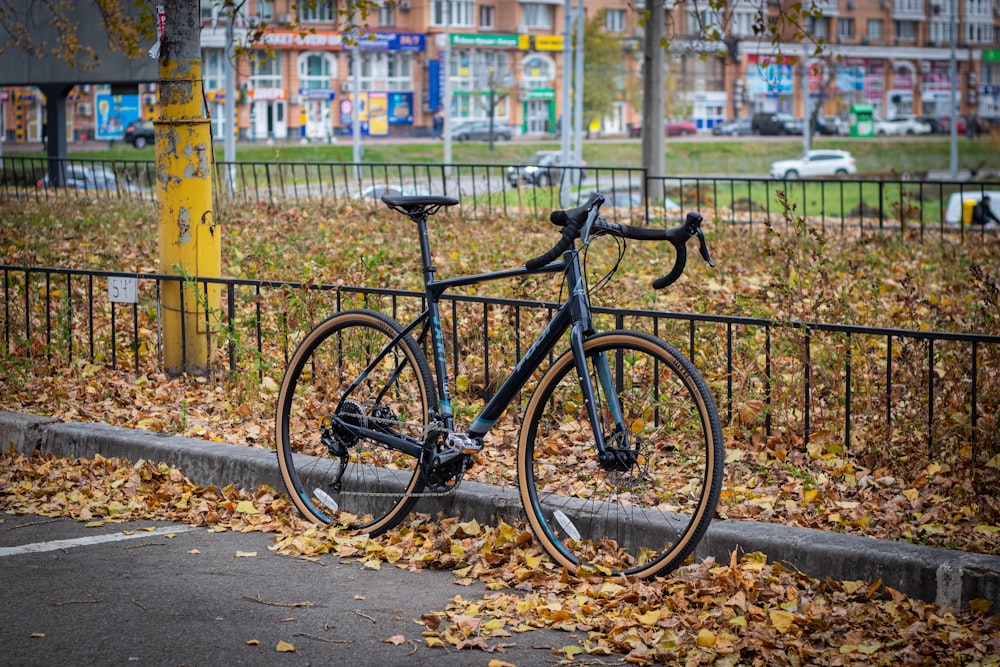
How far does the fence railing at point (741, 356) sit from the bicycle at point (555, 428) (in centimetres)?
95

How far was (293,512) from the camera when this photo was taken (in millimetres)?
5938

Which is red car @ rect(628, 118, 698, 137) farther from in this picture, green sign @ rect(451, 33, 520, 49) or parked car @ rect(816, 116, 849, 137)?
green sign @ rect(451, 33, 520, 49)

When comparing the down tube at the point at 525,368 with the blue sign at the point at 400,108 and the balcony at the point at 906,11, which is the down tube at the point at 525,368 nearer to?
the blue sign at the point at 400,108

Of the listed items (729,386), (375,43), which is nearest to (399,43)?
(375,43)

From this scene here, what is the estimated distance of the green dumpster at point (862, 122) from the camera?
8162cm

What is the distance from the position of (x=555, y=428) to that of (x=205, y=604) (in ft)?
5.70

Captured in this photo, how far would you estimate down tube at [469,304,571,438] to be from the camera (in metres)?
4.92

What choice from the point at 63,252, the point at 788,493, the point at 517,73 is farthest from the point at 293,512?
the point at 517,73

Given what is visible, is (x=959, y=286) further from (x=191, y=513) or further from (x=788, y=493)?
(x=191, y=513)

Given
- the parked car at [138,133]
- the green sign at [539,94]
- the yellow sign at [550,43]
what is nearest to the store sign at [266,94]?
the parked car at [138,133]

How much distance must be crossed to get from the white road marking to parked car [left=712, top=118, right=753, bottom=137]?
78557 millimetres

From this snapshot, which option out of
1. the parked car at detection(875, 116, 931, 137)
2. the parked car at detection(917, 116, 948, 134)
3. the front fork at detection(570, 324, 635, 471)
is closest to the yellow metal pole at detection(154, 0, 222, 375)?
the front fork at detection(570, 324, 635, 471)

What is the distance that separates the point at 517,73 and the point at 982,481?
248 feet

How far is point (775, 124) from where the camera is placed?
80062mm
